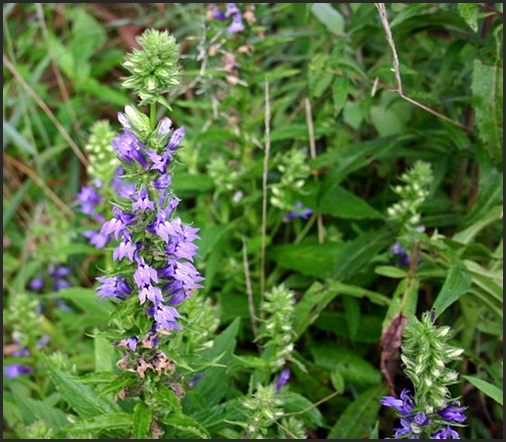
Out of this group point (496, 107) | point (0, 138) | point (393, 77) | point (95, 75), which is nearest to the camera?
point (496, 107)

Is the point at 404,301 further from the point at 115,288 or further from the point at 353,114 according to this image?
the point at 115,288

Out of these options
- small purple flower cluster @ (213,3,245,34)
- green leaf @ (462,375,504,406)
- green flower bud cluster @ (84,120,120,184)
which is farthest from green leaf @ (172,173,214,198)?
green leaf @ (462,375,504,406)

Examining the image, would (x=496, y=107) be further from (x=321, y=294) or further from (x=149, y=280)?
(x=149, y=280)

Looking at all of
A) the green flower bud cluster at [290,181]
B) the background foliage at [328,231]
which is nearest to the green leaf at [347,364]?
the background foliage at [328,231]

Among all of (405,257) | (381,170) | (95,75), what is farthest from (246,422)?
(95,75)

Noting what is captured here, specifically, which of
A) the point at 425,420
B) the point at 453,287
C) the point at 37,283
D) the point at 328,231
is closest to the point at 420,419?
the point at 425,420

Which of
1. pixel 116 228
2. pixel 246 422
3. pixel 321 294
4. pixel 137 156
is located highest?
pixel 137 156

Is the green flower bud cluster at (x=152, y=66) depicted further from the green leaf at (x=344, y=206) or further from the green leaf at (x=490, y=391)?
the green leaf at (x=344, y=206)
